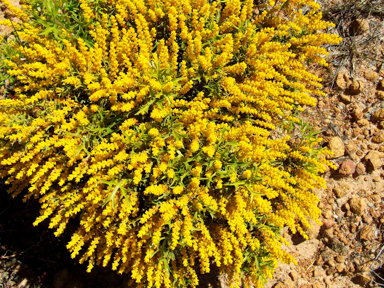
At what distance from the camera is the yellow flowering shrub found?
3211mm

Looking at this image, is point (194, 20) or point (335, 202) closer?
point (194, 20)

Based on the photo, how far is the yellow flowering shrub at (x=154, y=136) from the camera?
3211 mm

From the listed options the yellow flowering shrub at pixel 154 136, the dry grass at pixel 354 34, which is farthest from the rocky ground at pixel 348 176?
the yellow flowering shrub at pixel 154 136

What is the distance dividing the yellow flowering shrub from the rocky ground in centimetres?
105

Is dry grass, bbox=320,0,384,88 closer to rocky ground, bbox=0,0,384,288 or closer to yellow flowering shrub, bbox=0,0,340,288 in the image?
rocky ground, bbox=0,0,384,288

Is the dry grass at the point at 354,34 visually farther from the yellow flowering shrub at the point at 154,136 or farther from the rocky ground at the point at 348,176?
the yellow flowering shrub at the point at 154,136

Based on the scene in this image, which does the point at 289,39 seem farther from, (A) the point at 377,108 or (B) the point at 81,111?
(B) the point at 81,111

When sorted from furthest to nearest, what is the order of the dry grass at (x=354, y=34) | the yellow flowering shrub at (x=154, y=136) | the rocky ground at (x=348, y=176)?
the dry grass at (x=354, y=34) < the rocky ground at (x=348, y=176) < the yellow flowering shrub at (x=154, y=136)

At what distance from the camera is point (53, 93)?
340 centimetres

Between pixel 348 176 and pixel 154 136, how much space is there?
3364mm

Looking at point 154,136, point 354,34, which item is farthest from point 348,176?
point 154,136

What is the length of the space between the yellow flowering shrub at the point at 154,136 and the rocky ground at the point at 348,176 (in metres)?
1.05

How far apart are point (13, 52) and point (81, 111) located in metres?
1.37

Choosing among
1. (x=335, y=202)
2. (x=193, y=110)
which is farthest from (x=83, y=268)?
(x=335, y=202)
